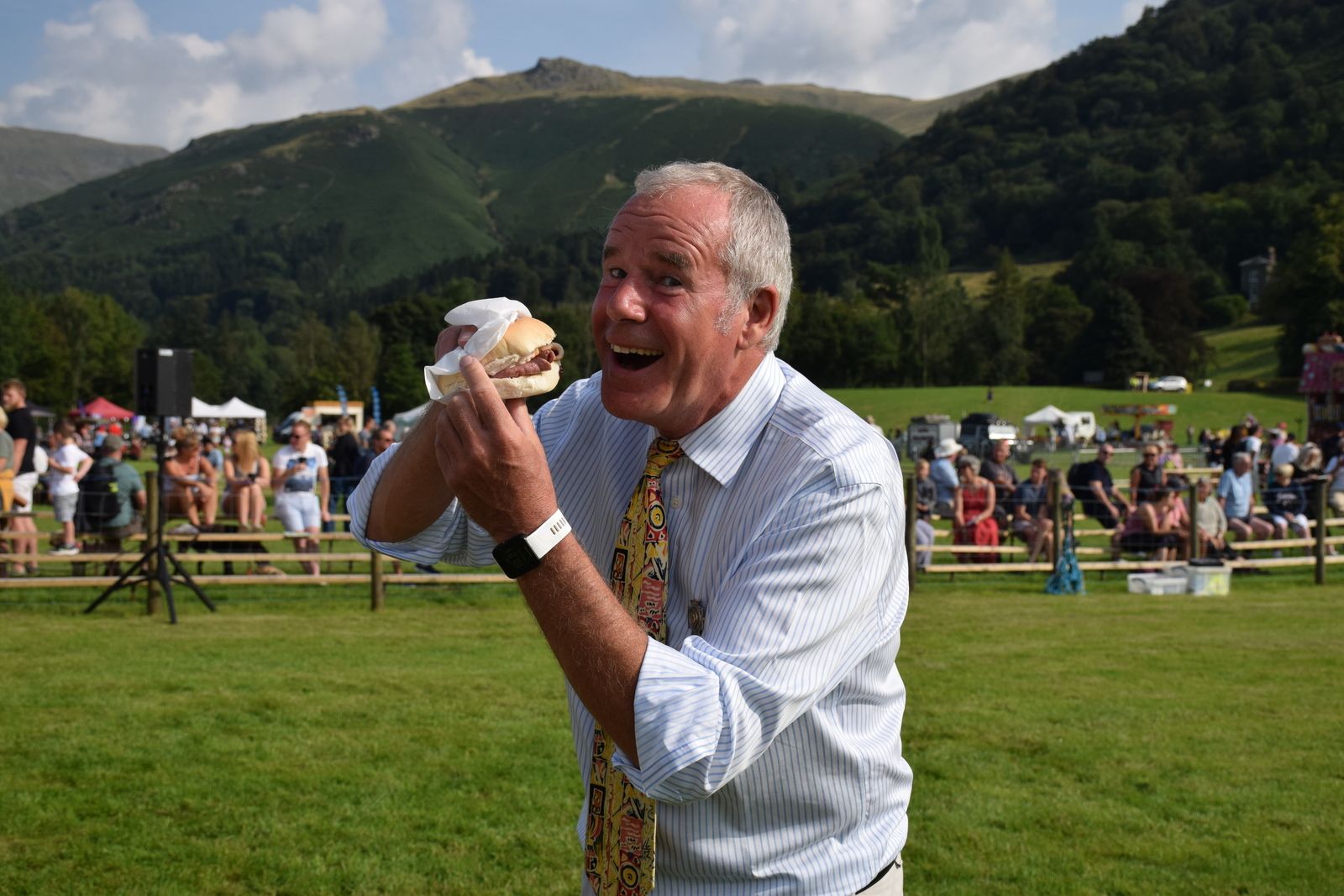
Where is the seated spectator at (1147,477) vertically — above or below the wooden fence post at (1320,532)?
above

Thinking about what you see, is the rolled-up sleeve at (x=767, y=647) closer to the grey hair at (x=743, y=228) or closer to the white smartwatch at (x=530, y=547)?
the white smartwatch at (x=530, y=547)

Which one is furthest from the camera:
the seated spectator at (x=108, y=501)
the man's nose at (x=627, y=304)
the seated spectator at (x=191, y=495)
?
the seated spectator at (x=191, y=495)

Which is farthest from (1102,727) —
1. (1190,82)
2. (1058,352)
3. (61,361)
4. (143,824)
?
(1190,82)

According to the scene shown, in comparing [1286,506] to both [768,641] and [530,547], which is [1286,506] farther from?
[530,547]

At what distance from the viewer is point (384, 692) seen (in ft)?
30.6

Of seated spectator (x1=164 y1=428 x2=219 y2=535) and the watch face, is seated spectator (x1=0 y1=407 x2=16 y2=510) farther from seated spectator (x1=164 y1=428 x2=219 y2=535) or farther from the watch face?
the watch face

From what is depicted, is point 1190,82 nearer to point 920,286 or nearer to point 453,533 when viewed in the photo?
point 920,286

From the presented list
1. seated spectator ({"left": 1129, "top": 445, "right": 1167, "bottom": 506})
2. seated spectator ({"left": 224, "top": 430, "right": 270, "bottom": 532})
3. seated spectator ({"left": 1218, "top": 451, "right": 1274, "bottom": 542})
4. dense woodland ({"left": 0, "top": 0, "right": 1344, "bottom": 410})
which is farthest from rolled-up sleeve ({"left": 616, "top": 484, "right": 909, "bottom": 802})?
dense woodland ({"left": 0, "top": 0, "right": 1344, "bottom": 410})

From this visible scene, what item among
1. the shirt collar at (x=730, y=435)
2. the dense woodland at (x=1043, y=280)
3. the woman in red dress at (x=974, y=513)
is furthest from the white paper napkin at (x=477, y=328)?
the dense woodland at (x=1043, y=280)

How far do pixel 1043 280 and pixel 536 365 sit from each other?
154 m

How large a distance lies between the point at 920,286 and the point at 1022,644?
12204 cm

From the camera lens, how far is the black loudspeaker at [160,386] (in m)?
→ 12.8

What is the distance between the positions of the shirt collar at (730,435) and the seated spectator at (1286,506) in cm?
1865

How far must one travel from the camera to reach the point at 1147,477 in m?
17.6
